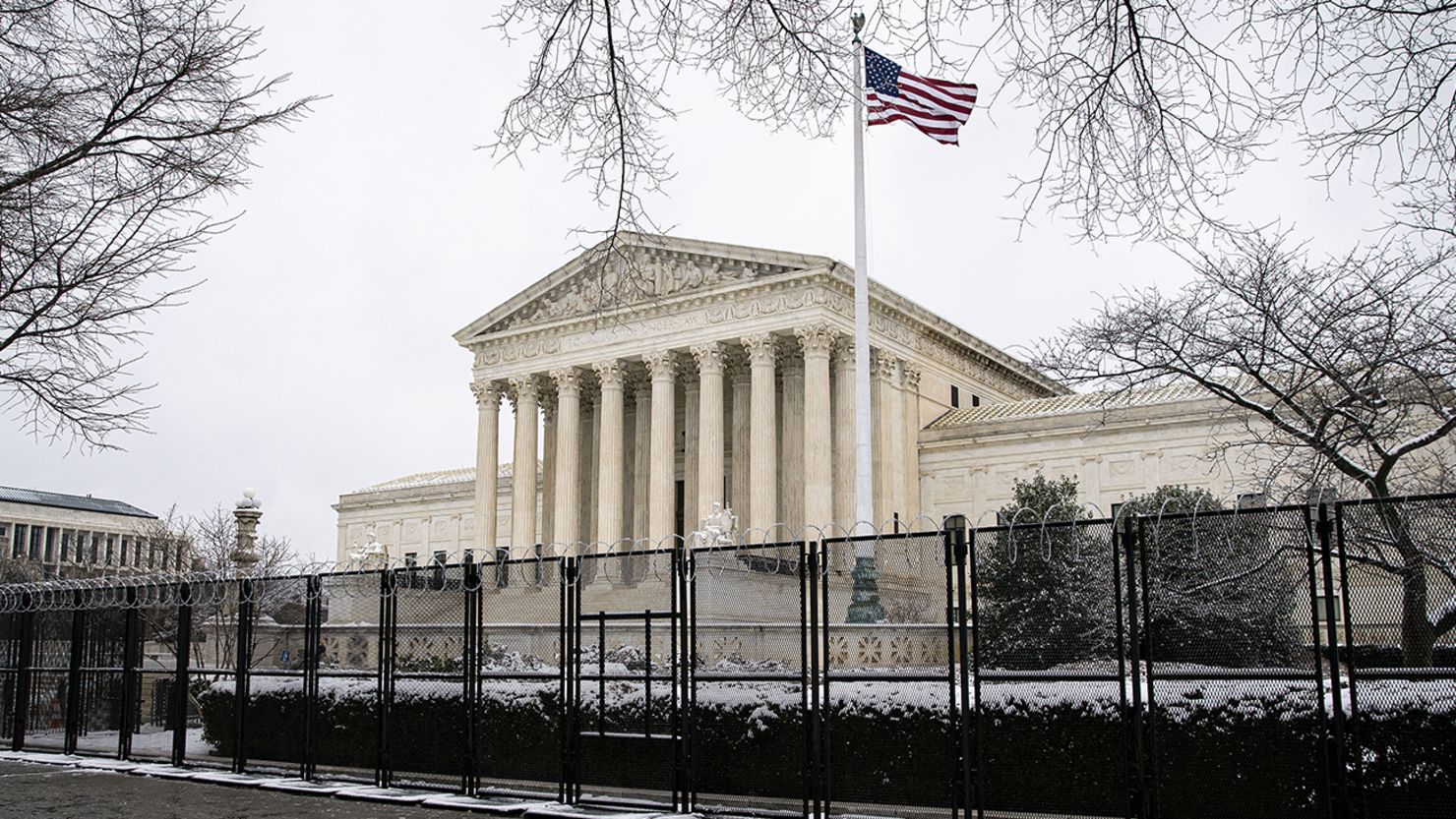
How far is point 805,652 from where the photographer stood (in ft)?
46.9

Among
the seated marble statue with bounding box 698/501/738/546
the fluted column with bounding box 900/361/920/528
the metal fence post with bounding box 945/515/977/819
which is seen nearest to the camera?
the metal fence post with bounding box 945/515/977/819

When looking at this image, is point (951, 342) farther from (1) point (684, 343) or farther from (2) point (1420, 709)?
(2) point (1420, 709)

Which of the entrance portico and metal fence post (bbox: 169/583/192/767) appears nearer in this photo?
metal fence post (bbox: 169/583/192/767)

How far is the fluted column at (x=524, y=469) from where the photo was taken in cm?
6181

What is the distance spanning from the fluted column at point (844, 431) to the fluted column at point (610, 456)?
31.7 feet

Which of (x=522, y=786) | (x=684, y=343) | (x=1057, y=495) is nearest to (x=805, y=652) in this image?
(x=522, y=786)

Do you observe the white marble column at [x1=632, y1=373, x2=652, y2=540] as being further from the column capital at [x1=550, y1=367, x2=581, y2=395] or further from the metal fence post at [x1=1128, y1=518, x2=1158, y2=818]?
the metal fence post at [x1=1128, y1=518, x2=1158, y2=818]

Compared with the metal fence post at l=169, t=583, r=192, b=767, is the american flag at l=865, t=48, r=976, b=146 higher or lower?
higher

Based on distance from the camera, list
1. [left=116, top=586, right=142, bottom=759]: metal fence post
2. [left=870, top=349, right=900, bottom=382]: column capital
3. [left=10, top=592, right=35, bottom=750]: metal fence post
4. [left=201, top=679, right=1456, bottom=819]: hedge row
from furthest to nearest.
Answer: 1. [left=870, top=349, right=900, bottom=382]: column capital
2. [left=10, top=592, right=35, bottom=750]: metal fence post
3. [left=116, top=586, right=142, bottom=759]: metal fence post
4. [left=201, top=679, right=1456, bottom=819]: hedge row

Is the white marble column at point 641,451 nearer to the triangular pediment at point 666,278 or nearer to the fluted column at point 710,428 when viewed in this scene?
the triangular pediment at point 666,278

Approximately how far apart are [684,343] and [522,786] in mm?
39469

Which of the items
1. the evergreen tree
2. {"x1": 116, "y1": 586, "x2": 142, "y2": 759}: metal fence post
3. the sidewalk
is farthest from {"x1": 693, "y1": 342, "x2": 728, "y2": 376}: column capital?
the evergreen tree

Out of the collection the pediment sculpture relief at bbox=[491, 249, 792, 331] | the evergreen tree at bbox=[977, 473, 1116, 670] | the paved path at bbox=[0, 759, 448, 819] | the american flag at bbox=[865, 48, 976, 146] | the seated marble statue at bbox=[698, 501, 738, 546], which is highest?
the pediment sculpture relief at bbox=[491, 249, 792, 331]

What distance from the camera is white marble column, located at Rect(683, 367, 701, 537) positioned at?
196ft
